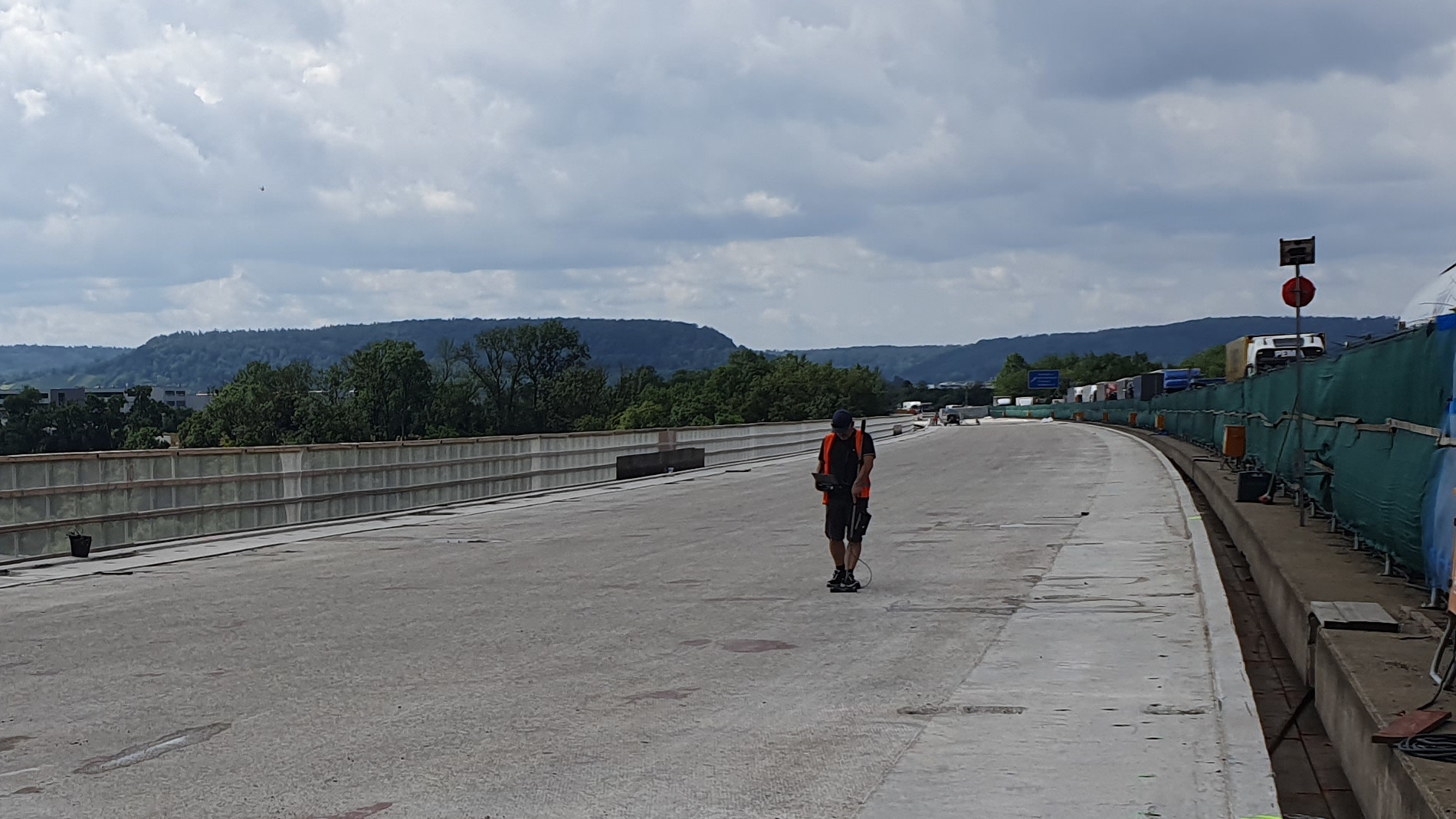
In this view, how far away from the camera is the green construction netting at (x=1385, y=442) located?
9031 millimetres

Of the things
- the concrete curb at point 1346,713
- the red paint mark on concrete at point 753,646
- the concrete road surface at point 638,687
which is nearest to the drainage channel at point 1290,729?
the concrete curb at point 1346,713

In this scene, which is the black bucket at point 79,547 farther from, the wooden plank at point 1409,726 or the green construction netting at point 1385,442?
the wooden plank at point 1409,726

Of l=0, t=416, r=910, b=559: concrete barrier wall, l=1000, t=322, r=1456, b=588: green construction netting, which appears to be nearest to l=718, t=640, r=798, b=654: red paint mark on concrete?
l=1000, t=322, r=1456, b=588: green construction netting

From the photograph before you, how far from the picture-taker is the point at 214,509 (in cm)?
2084

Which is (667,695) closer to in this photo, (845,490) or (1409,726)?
(1409,726)

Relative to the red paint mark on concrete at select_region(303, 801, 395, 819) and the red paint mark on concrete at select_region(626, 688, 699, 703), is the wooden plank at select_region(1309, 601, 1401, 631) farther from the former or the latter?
the red paint mark on concrete at select_region(303, 801, 395, 819)

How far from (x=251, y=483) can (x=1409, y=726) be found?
62.4 feet

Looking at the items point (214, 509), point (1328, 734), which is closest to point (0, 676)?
point (1328, 734)

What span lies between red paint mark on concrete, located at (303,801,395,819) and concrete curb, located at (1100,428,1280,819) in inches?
139

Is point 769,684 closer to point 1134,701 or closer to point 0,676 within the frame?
point 1134,701

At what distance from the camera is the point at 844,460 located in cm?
1328

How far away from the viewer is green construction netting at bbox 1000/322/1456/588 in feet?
29.6

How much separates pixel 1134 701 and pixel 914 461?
3510 centimetres

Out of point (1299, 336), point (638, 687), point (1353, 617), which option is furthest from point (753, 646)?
point (1299, 336)
